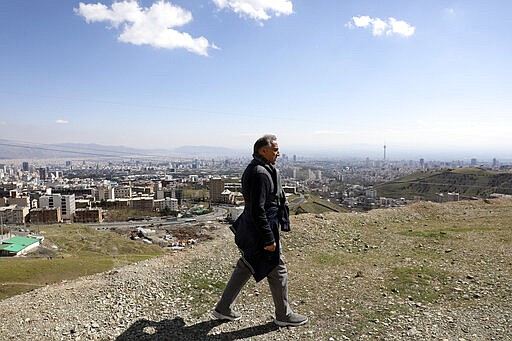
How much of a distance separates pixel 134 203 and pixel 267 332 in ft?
373

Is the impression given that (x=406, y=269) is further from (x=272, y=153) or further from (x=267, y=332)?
(x=272, y=153)

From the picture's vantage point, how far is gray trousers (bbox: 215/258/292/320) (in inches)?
195

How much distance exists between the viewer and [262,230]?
460cm

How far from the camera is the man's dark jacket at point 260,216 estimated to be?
4.59 metres

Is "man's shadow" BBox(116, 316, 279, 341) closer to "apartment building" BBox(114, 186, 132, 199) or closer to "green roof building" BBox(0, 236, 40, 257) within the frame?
"green roof building" BBox(0, 236, 40, 257)

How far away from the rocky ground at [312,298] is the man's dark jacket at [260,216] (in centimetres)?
104

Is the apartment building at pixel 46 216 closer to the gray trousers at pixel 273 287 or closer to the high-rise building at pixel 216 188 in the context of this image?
the high-rise building at pixel 216 188

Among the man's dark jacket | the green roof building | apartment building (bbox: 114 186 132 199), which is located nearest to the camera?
the man's dark jacket

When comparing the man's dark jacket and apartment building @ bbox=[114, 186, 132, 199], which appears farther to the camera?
apartment building @ bbox=[114, 186, 132, 199]

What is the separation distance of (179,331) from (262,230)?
1950 mm

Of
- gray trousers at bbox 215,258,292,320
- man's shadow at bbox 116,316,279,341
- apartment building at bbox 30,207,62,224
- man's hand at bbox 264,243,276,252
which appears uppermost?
man's hand at bbox 264,243,276,252

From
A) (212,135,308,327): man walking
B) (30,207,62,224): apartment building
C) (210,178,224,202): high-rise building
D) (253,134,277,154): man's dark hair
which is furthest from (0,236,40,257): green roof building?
A: (210,178,224,202): high-rise building

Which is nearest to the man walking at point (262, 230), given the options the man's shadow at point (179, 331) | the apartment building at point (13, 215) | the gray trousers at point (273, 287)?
the gray trousers at point (273, 287)

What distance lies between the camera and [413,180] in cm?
15975
